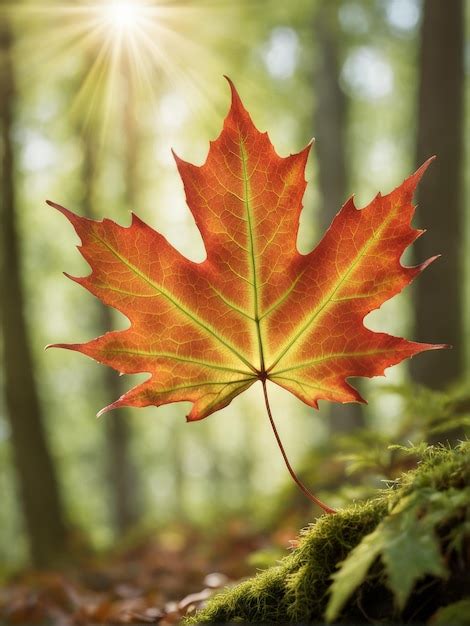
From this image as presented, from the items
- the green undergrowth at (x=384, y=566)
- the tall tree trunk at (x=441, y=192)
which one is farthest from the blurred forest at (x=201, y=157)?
the green undergrowth at (x=384, y=566)

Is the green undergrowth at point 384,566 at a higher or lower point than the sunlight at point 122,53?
lower

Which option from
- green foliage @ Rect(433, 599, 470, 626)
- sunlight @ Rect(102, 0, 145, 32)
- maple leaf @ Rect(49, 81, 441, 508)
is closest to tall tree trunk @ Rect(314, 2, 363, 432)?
sunlight @ Rect(102, 0, 145, 32)

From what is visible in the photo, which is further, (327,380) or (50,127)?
(50,127)

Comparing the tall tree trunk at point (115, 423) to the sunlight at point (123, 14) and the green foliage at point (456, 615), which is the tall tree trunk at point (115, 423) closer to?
the sunlight at point (123, 14)

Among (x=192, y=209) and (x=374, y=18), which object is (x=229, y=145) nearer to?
(x=192, y=209)

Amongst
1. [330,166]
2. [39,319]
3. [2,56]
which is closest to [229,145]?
[2,56]

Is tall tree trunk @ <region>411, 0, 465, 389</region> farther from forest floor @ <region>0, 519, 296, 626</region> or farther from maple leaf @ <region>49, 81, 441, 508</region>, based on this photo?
maple leaf @ <region>49, 81, 441, 508</region>
